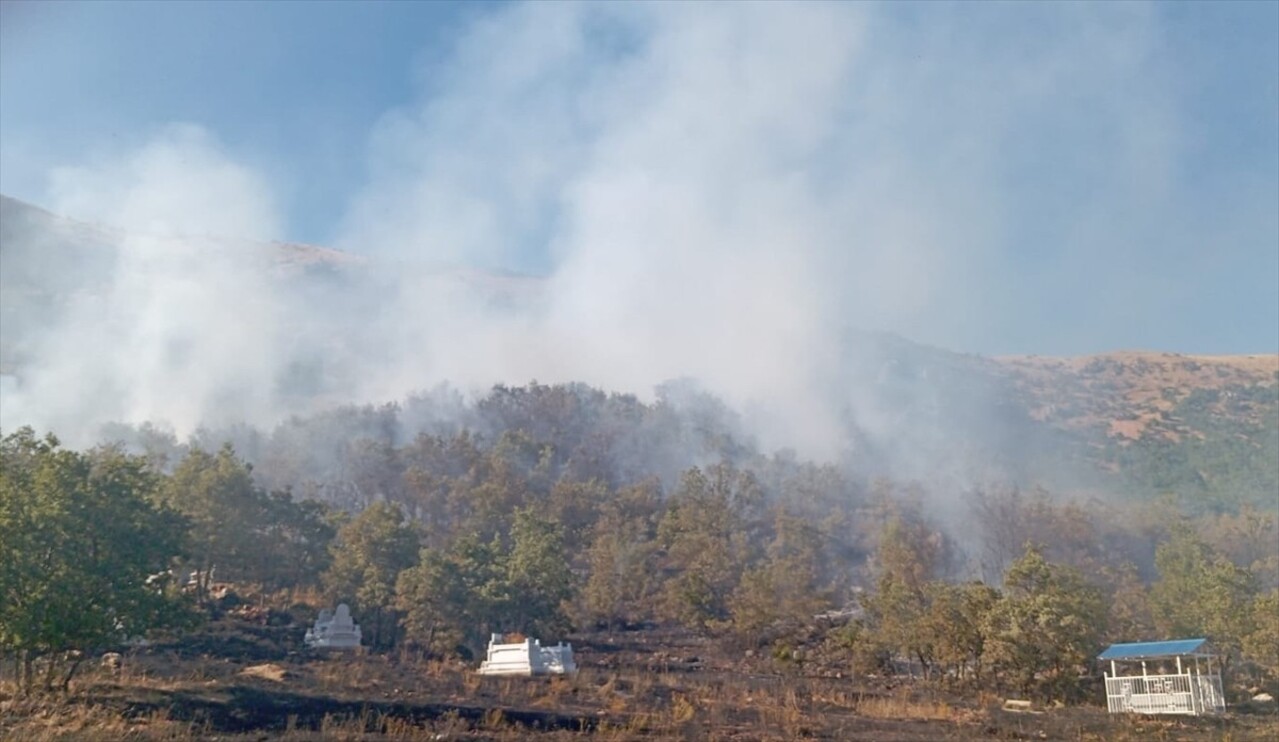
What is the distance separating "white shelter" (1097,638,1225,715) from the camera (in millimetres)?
29641

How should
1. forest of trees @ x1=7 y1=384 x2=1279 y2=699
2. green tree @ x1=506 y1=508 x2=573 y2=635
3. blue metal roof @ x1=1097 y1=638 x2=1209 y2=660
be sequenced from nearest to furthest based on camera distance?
forest of trees @ x1=7 y1=384 x2=1279 y2=699, blue metal roof @ x1=1097 y1=638 x2=1209 y2=660, green tree @ x1=506 y1=508 x2=573 y2=635

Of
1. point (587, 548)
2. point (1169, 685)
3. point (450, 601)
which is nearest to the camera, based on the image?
point (1169, 685)

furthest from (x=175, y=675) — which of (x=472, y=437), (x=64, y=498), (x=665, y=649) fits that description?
(x=472, y=437)

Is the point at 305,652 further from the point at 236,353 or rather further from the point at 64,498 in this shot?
the point at 236,353

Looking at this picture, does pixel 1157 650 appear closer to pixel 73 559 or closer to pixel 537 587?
pixel 537 587

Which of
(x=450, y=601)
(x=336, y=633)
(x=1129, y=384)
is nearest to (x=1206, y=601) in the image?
(x=450, y=601)

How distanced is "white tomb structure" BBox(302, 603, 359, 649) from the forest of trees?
1669 mm

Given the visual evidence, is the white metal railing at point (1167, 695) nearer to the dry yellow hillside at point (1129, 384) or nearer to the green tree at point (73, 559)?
the green tree at point (73, 559)

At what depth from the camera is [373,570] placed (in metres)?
39.2

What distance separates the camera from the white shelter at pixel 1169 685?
29641 mm

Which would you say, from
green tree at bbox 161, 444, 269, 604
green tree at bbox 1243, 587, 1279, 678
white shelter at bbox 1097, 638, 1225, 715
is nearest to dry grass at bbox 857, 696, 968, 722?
white shelter at bbox 1097, 638, 1225, 715

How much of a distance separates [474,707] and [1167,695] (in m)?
21.2

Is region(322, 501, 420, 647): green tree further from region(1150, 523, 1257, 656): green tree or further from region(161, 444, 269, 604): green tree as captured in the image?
region(1150, 523, 1257, 656): green tree

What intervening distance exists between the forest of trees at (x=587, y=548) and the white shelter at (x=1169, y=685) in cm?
182
